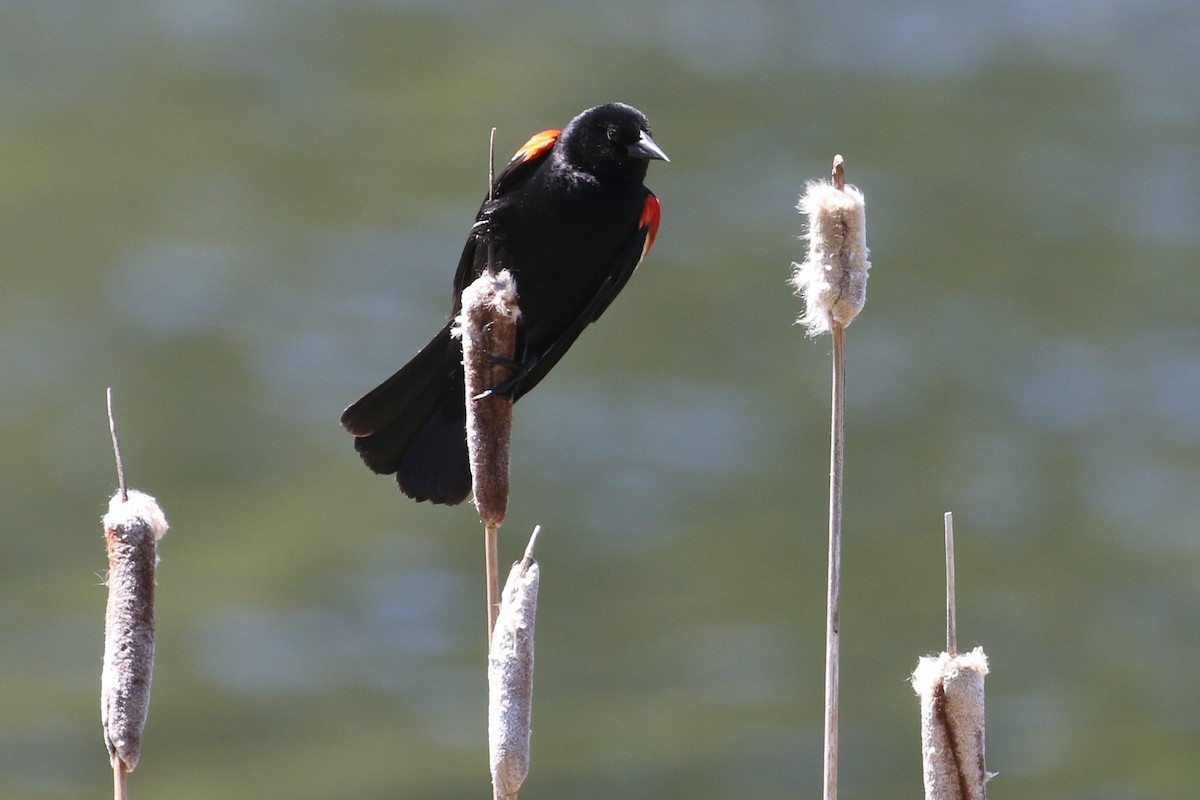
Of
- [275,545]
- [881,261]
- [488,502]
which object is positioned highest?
[881,261]

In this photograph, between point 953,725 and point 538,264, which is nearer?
point 953,725

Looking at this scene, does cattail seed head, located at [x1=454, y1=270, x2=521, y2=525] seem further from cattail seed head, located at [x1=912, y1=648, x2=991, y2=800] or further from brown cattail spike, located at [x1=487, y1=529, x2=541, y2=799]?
cattail seed head, located at [x1=912, y1=648, x2=991, y2=800]

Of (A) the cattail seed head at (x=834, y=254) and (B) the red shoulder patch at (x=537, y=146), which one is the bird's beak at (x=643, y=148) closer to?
(B) the red shoulder patch at (x=537, y=146)

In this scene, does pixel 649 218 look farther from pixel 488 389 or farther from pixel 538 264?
pixel 488 389

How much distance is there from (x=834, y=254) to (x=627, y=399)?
16.4 metres

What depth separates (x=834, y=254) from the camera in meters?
2.09

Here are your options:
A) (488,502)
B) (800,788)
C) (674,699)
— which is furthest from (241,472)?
(488,502)

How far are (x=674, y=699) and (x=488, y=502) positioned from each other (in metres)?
14.6

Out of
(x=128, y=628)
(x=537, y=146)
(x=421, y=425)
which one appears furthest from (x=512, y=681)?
(x=537, y=146)

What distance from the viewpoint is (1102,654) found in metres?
16.7

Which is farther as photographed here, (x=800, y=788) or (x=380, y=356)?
(x=380, y=356)

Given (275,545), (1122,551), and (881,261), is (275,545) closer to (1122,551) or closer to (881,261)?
(881,261)

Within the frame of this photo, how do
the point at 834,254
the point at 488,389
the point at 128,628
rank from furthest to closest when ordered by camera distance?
the point at 488,389, the point at 834,254, the point at 128,628

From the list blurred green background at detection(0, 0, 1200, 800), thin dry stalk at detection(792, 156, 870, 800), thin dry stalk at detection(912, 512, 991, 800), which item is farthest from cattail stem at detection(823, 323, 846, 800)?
blurred green background at detection(0, 0, 1200, 800)
